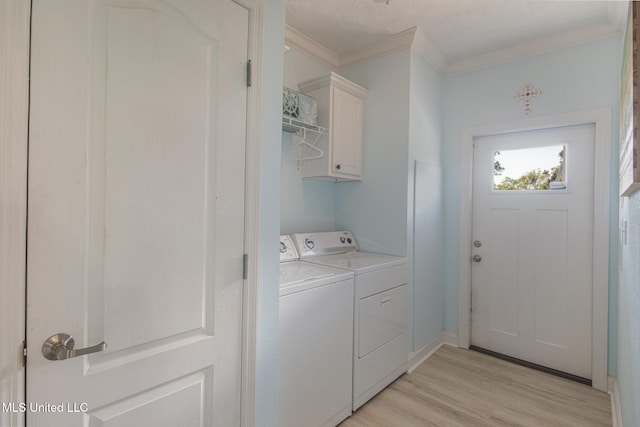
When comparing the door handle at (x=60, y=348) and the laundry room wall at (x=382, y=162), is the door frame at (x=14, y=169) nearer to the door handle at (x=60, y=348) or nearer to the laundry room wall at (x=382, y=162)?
the door handle at (x=60, y=348)

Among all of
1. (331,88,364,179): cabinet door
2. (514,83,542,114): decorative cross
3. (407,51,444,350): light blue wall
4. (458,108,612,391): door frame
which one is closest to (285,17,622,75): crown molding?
(407,51,444,350): light blue wall

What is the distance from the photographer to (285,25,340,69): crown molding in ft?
8.06

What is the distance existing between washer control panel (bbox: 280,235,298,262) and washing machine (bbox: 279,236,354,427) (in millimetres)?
211

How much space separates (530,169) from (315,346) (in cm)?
230

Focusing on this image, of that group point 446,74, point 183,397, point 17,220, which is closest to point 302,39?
point 446,74

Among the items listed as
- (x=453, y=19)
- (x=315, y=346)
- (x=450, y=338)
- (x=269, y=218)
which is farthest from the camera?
(x=450, y=338)

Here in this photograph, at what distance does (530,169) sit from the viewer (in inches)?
105

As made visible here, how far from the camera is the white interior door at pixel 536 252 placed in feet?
8.04

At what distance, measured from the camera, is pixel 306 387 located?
1678 mm

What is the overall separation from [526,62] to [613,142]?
90cm

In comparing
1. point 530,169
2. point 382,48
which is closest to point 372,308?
point 530,169

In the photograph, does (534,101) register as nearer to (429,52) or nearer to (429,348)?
(429,52)

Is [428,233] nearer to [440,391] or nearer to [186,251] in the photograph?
[440,391]

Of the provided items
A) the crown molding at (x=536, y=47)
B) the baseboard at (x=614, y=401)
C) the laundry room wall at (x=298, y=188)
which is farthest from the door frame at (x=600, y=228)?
the laundry room wall at (x=298, y=188)
